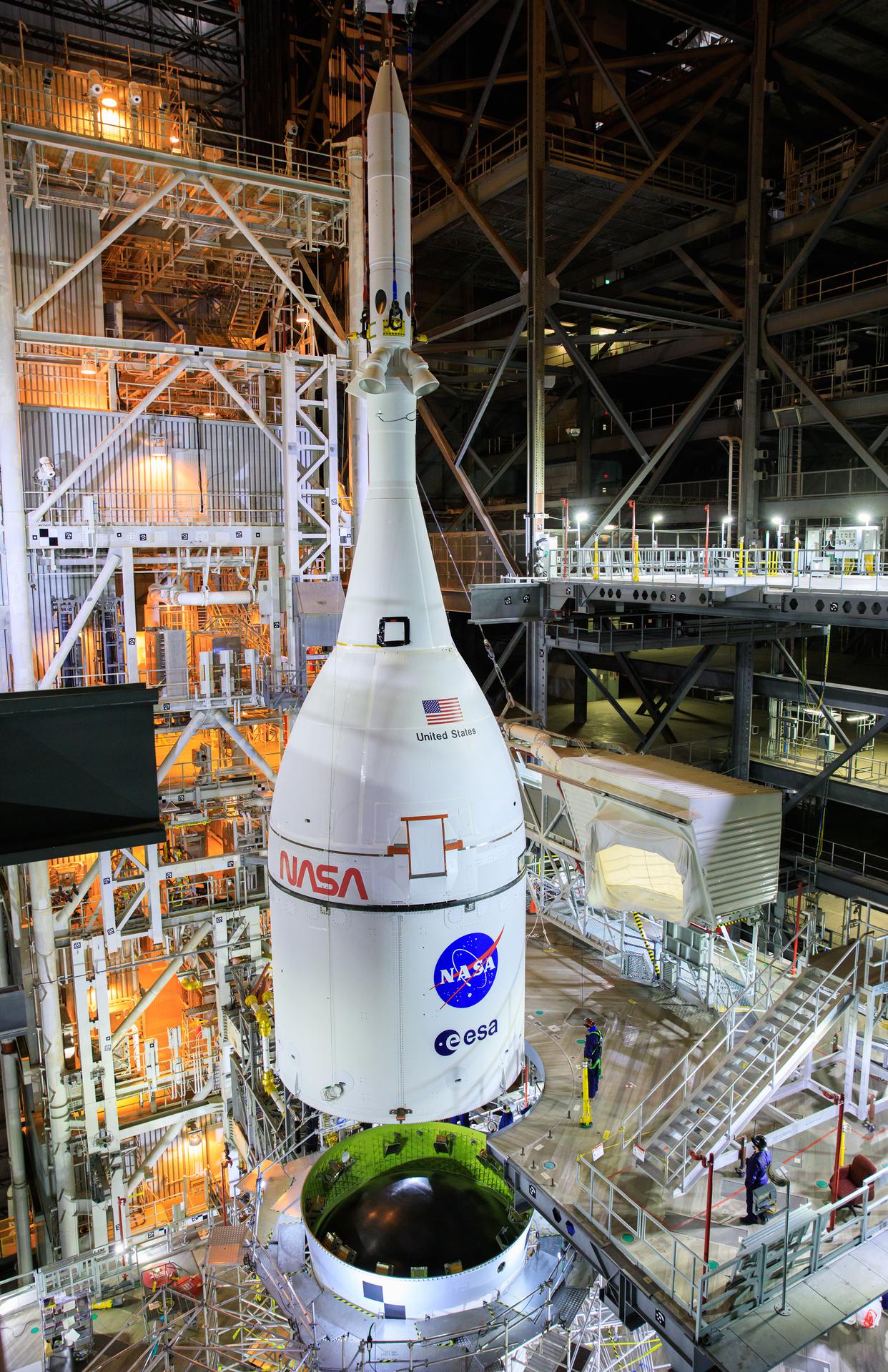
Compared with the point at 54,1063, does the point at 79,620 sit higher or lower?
higher

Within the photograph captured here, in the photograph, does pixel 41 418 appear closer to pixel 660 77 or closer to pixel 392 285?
pixel 392 285

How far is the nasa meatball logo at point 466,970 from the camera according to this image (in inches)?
442

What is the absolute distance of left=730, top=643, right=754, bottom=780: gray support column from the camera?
90.1 ft

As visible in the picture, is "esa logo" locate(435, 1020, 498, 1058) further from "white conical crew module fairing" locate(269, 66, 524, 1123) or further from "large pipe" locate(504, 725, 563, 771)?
"large pipe" locate(504, 725, 563, 771)

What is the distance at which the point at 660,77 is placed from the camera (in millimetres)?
33031

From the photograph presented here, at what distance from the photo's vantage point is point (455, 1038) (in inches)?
450

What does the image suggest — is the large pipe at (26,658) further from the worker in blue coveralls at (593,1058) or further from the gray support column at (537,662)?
the gray support column at (537,662)

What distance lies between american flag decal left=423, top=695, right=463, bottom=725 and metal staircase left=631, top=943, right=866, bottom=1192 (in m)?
6.58

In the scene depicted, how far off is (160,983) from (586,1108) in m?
10.4

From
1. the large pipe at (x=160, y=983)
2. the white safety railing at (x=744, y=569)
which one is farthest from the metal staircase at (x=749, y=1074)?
the large pipe at (x=160, y=983)

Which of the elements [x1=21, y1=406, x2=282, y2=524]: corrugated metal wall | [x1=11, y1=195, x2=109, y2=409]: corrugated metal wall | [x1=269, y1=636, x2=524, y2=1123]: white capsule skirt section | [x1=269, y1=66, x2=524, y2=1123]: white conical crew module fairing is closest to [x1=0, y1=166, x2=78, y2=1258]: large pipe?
[x1=21, y1=406, x2=282, y2=524]: corrugated metal wall

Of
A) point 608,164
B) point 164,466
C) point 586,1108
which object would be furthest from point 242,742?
point 608,164

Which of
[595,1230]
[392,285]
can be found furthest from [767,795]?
[392,285]

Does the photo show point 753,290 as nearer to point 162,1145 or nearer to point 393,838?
point 393,838
